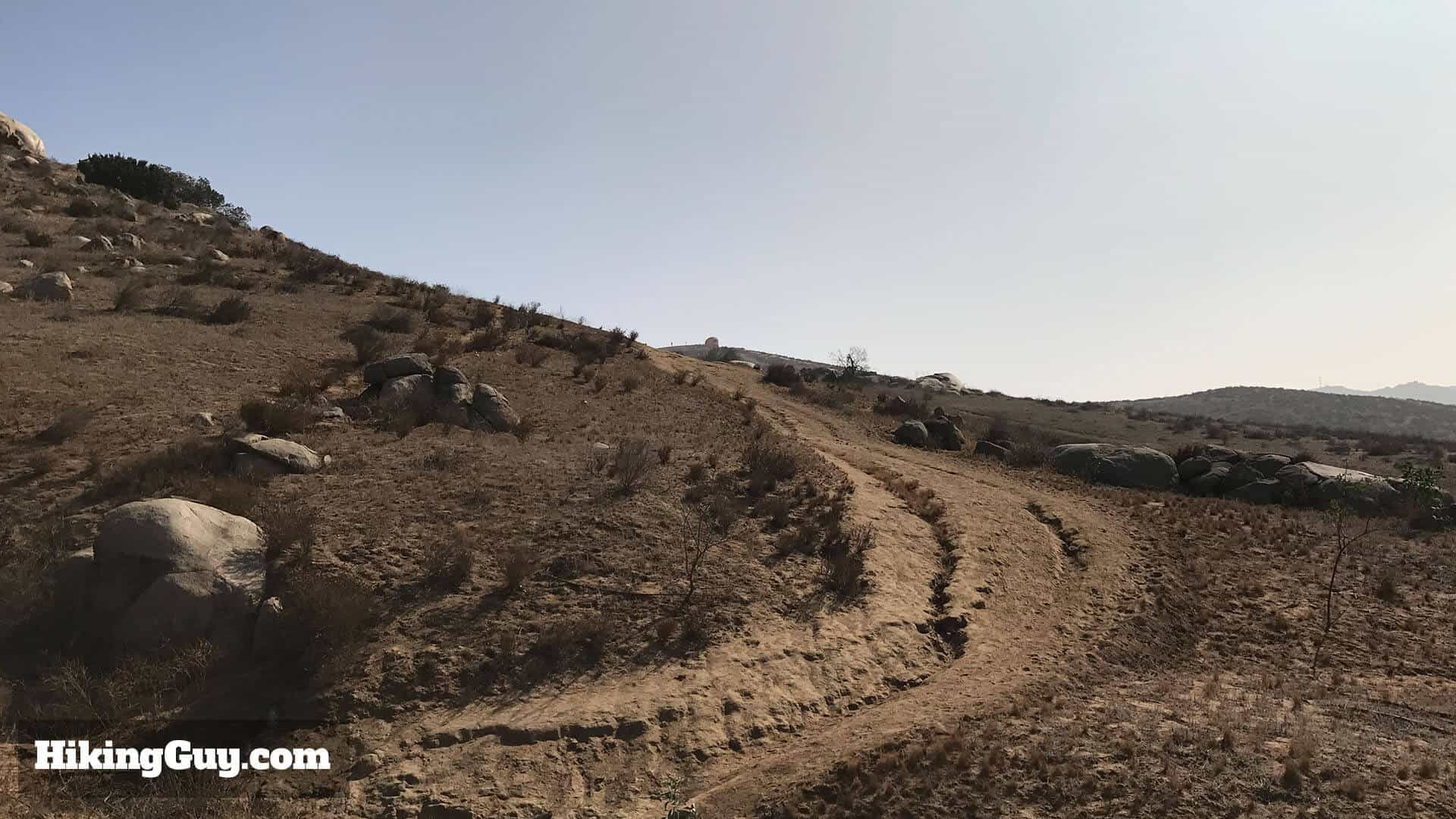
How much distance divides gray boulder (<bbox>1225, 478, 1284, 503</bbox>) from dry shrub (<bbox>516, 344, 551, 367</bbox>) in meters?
23.6

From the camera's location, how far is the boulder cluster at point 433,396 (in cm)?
1530

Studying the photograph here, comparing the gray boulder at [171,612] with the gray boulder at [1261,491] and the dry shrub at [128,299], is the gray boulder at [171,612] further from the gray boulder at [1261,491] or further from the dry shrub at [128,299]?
the gray boulder at [1261,491]

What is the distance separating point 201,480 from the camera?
10.3m

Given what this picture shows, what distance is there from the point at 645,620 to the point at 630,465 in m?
4.21

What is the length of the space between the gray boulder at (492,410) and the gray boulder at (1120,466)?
20063 millimetres

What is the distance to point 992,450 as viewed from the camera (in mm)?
26984

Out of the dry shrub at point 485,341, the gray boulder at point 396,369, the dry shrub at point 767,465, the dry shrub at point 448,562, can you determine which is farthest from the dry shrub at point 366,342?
the dry shrub at point 767,465

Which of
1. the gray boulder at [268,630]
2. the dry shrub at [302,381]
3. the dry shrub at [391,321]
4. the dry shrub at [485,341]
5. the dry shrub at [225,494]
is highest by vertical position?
the dry shrub at [391,321]

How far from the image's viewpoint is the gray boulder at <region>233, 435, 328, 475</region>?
11266mm

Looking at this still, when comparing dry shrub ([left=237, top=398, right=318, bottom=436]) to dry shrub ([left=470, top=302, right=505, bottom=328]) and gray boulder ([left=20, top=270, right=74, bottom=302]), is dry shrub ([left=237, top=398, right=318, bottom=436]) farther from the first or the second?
dry shrub ([left=470, top=302, right=505, bottom=328])

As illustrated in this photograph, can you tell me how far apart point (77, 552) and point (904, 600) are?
39.8 ft

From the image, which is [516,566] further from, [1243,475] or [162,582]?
[1243,475]

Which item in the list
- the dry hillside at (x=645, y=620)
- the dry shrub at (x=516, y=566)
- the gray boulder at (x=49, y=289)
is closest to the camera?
the dry hillside at (x=645, y=620)

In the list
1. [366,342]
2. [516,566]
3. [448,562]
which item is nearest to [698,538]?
[516,566]
